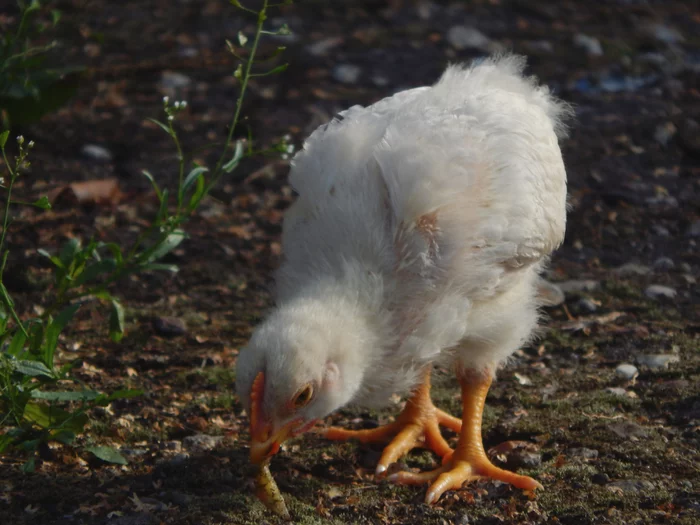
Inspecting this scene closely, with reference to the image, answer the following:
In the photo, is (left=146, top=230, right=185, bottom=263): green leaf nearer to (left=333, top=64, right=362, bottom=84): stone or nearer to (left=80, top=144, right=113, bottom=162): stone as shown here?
(left=80, top=144, right=113, bottom=162): stone

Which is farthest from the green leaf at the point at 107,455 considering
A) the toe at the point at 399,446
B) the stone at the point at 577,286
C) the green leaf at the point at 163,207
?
the stone at the point at 577,286

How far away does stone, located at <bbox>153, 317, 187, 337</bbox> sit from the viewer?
15.5ft

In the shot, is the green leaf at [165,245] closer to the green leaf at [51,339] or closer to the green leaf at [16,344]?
the green leaf at [51,339]

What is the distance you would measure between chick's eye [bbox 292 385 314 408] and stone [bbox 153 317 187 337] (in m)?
1.85

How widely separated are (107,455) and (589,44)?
6.43 metres

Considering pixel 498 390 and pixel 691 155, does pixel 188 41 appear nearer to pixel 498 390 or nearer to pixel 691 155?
pixel 691 155

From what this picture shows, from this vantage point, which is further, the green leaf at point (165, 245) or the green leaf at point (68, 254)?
the green leaf at point (165, 245)

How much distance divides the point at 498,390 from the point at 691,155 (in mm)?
3339

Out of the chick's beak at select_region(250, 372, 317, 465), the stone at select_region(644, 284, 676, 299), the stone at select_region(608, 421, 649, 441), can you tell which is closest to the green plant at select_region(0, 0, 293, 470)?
the chick's beak at select_region(250, 372, 317, 465)

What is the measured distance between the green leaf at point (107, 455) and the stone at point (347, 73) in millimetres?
4968

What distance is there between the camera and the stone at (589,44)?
8211mm

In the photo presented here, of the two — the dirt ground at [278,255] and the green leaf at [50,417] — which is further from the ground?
the green leaf at [50,417]

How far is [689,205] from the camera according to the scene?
6199 mm

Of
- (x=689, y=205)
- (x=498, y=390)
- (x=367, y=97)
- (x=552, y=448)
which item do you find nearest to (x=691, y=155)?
(x=689, y=205)
